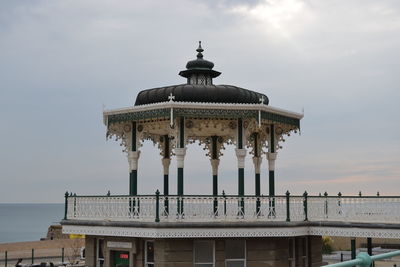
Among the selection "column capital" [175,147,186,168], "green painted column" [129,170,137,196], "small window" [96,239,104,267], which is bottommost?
"small window" [96,239,104,267]

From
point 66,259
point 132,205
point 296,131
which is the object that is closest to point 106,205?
point 132,205

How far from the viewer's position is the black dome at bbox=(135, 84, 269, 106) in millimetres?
21141

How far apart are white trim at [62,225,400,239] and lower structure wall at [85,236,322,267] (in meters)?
0.56

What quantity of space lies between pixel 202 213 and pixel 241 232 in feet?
4.66

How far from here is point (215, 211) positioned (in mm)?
19297

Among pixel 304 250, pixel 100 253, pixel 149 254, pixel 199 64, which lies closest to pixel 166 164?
pixel 199 64

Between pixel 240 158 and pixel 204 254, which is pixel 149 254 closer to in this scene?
pixel 204 254

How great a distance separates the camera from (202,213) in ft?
62.7

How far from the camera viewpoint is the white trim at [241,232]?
1862cm

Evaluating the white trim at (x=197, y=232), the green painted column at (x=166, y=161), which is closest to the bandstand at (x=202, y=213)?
the white trim at (x=197, y=232)

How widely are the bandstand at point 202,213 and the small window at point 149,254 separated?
34mm

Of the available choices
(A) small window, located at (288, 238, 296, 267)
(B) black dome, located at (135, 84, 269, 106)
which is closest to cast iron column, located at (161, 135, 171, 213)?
(B) black dome, located at (135, 84, 269, 106)

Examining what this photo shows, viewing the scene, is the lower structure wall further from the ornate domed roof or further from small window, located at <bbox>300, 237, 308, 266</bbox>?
the ornate domed roof

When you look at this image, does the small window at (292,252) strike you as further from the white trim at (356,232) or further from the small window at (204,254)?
the small window at (204,254)
